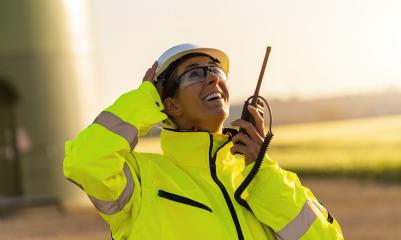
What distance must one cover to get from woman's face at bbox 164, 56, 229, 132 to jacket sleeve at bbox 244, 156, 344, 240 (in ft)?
0.74

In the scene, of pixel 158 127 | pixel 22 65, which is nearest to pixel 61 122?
pixel 22 65

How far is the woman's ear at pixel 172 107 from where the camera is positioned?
9.94ft

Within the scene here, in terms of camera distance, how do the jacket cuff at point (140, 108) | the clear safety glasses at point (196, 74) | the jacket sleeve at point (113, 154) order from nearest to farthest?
1. the jacket sleeve at point (113, 154)
2. the jacket cuff at point (140, 108)
3. the clear safety glasses at point (196, 74)

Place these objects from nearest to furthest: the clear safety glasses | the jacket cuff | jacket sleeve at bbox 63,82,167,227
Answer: jacket sleeve at bbox 63,82,167,227 → the jacket cuff → the clear safety glasses

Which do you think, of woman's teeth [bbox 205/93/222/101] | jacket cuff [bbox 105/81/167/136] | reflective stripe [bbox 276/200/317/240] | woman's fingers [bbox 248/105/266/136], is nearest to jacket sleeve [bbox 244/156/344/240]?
reflective stripe [bbox 276/200/317/240]

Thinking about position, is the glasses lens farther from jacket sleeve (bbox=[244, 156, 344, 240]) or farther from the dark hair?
jacket sleeve (bbox=[244, 156, 344, 240])

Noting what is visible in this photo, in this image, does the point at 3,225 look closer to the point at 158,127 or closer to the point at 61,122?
the point at 61,122

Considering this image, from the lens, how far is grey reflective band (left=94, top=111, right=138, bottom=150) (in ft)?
9.25

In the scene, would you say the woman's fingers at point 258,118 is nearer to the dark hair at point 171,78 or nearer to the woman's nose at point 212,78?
the woman's nose at point 212,78

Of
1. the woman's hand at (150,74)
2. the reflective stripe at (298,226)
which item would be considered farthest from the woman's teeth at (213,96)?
the reflective stripe at (298,226)

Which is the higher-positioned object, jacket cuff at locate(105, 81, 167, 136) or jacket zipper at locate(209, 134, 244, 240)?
jacket cuff at locate(105, 81, 167, 136)

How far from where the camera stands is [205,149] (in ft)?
9.57

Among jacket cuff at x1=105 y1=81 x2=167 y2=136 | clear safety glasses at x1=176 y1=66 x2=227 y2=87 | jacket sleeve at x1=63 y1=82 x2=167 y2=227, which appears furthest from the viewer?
clear safety glasses at x1=176 y1=66 x2=227 y2=87

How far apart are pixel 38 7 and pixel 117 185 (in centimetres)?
961
